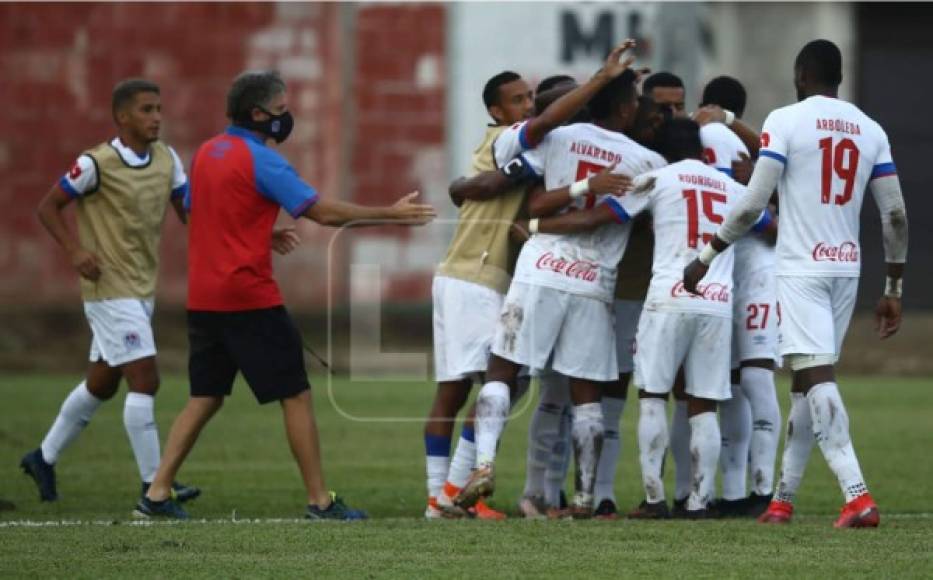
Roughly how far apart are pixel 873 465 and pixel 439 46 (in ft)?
46.0

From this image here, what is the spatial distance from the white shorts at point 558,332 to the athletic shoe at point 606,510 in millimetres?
766

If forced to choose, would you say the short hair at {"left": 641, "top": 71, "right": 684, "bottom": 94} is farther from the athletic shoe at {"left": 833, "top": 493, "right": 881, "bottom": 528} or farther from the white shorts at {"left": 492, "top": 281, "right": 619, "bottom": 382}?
the athletic shoe at {"left": 833, "top": 493, "right": 881, "bottom": 528}

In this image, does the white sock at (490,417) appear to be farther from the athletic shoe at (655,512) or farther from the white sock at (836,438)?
the white sock at (836,438)

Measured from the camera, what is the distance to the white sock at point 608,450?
1084cm

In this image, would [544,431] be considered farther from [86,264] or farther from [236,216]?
[86,264]

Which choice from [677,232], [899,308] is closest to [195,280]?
[677,232]

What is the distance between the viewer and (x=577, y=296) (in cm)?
1022

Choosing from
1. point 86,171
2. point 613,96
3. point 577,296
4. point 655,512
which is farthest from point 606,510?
point 86,171

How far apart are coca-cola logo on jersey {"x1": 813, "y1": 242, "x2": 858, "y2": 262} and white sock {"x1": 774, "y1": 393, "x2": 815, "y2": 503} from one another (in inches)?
26.9

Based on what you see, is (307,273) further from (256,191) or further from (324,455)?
(256,191)

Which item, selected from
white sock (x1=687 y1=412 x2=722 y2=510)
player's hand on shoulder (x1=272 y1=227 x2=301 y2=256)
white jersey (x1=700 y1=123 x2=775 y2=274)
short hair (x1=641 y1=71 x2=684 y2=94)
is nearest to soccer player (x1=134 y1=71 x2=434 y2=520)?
player's hand on shoulder (x1=272 y1=227 x2=301 y2=256)

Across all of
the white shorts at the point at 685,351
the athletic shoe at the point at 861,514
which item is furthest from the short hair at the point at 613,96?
the athletic shoe at the point at 861,514

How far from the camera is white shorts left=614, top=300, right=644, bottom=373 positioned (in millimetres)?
10844

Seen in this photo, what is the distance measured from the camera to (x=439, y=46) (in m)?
27.0
